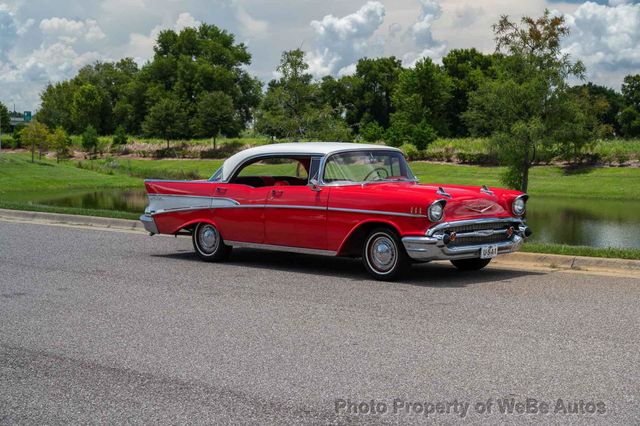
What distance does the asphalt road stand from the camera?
4.89 metres

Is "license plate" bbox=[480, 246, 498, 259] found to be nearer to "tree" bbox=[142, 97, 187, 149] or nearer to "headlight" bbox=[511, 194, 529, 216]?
"headlight" bbox=[511, 194, 529, 216]

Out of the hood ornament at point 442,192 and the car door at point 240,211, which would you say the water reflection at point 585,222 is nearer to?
the hood ornament at point 442,192

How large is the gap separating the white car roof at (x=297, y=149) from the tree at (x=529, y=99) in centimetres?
2640

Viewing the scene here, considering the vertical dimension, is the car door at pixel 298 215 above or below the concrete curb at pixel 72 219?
above

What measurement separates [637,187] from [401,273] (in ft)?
119

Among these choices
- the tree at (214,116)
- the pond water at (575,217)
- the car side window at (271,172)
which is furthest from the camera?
the tree at (214,116)

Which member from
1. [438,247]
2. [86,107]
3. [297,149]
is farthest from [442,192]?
[86,107]

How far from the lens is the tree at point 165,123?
8219cm

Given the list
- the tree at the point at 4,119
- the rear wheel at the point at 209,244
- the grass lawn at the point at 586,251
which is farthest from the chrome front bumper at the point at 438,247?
the tree at the point at 4,119

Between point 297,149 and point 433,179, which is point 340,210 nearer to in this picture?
point 297,149

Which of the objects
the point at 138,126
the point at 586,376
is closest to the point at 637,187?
the point at 586,376

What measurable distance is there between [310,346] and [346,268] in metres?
4.54

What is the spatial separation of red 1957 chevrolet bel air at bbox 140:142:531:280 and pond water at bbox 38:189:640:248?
9460mm

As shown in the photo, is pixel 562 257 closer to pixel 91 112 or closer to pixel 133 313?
pixel 133 313
